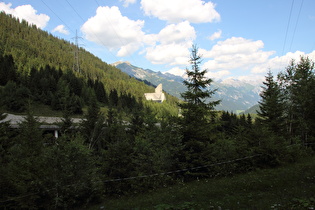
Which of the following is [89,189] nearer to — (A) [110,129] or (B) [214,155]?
(B) [214,155]

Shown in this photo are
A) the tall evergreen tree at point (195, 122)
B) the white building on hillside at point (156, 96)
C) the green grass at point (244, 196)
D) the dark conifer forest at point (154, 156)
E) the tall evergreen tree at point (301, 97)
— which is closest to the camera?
the green grass at point (244, 196)

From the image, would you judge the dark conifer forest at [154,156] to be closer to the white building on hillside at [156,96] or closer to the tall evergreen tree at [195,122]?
the tall evergreen tree at [195,122]

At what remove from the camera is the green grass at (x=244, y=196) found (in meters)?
7.68

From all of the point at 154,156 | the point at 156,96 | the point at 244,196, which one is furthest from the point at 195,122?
the point at 156,96

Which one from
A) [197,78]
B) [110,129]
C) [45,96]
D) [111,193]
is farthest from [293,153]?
[45,96]

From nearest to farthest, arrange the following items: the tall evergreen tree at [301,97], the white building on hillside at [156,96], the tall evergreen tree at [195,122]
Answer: the tall evergreen tree at [195,122]
the tall evergreen tree at [301,97]
the white building on hillside at [156,96]

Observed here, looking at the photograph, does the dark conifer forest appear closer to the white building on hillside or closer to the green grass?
the green grass

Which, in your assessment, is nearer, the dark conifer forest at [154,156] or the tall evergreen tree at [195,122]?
the dark conifer forest at [154,156]

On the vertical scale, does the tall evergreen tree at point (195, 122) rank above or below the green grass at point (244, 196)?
above

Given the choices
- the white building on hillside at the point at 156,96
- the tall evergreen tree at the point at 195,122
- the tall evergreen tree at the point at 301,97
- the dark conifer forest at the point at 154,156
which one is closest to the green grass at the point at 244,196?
the dark conifer forest at the point at 154,156

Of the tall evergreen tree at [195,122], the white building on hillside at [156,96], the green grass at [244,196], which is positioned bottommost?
the green grass at [244,196]

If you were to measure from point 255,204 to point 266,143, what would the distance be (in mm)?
8880

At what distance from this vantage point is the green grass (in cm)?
768

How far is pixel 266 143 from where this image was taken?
1527 centimetres
